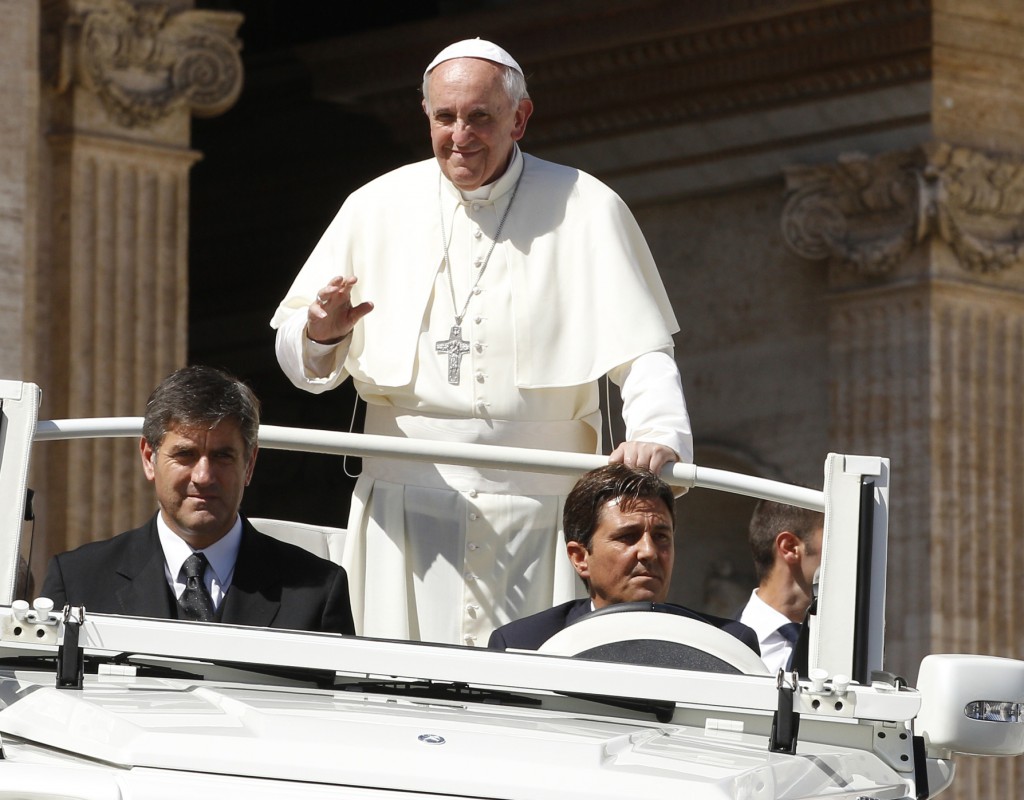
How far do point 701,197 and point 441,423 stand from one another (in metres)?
7.63

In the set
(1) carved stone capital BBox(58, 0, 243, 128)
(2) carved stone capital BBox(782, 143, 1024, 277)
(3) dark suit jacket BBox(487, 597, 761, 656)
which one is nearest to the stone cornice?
(2) carved stone capital BBox(782, 143, 1024, 277)

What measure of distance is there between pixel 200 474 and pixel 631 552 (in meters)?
0.80

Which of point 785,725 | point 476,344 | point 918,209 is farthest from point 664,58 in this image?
point 785,725

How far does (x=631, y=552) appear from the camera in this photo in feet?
14.7

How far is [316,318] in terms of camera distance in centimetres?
479

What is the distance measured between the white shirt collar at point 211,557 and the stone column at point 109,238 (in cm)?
477

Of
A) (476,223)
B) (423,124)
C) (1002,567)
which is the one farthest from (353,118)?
(476,223)

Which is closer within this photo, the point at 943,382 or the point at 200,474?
the point at 200,474

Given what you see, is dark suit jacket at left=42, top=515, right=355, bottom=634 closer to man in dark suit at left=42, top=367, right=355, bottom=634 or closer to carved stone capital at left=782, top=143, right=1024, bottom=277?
man in dark suit at left=42, top=367, right=355, bottom=634

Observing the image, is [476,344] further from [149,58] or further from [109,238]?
[149,58]

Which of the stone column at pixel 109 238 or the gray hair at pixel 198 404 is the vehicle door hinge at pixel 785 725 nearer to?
the gray hair at pixel 198 404

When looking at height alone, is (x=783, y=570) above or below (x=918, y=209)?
below

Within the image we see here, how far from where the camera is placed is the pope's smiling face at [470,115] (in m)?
4.89

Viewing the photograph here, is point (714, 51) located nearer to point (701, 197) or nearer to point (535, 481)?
point (701, 197)
